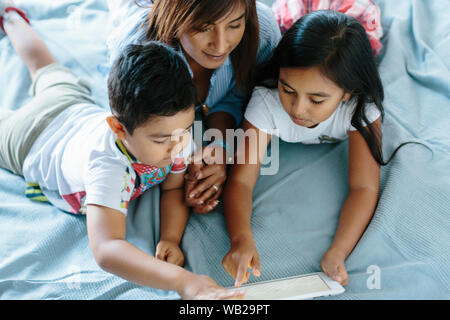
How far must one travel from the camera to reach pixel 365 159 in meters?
0.96

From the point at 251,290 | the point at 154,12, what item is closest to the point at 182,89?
the point at 154,12

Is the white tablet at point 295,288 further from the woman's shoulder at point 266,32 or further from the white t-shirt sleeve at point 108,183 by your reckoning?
the woman's shoulder at point 266,32

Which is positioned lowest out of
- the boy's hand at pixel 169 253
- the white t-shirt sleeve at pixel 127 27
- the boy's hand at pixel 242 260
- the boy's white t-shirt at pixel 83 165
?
the boy's hand at pixel 169 253

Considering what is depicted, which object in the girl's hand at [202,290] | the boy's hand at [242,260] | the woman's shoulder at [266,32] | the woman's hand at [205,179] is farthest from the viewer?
the woman's shoulder at [266,32]

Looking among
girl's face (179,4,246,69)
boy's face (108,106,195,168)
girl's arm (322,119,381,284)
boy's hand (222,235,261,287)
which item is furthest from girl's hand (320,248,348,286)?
girl's face (179,4,246,69)

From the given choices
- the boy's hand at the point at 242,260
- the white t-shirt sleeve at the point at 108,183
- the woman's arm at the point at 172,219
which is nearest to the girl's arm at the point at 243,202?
the boy's hand at the point at 242,260

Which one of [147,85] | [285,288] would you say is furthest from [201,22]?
[285,288]

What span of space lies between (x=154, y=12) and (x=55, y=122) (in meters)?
0.38

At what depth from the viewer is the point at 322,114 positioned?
893 mm

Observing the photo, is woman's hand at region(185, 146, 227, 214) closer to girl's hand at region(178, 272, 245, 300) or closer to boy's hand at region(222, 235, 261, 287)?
boy's hand at region(222, 235, 261, 287)

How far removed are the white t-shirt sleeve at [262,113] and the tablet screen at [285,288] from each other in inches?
14.5

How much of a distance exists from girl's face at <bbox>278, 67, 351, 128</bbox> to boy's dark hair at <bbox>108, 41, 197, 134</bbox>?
0.23 m

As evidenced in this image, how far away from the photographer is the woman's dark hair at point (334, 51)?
827 mm
